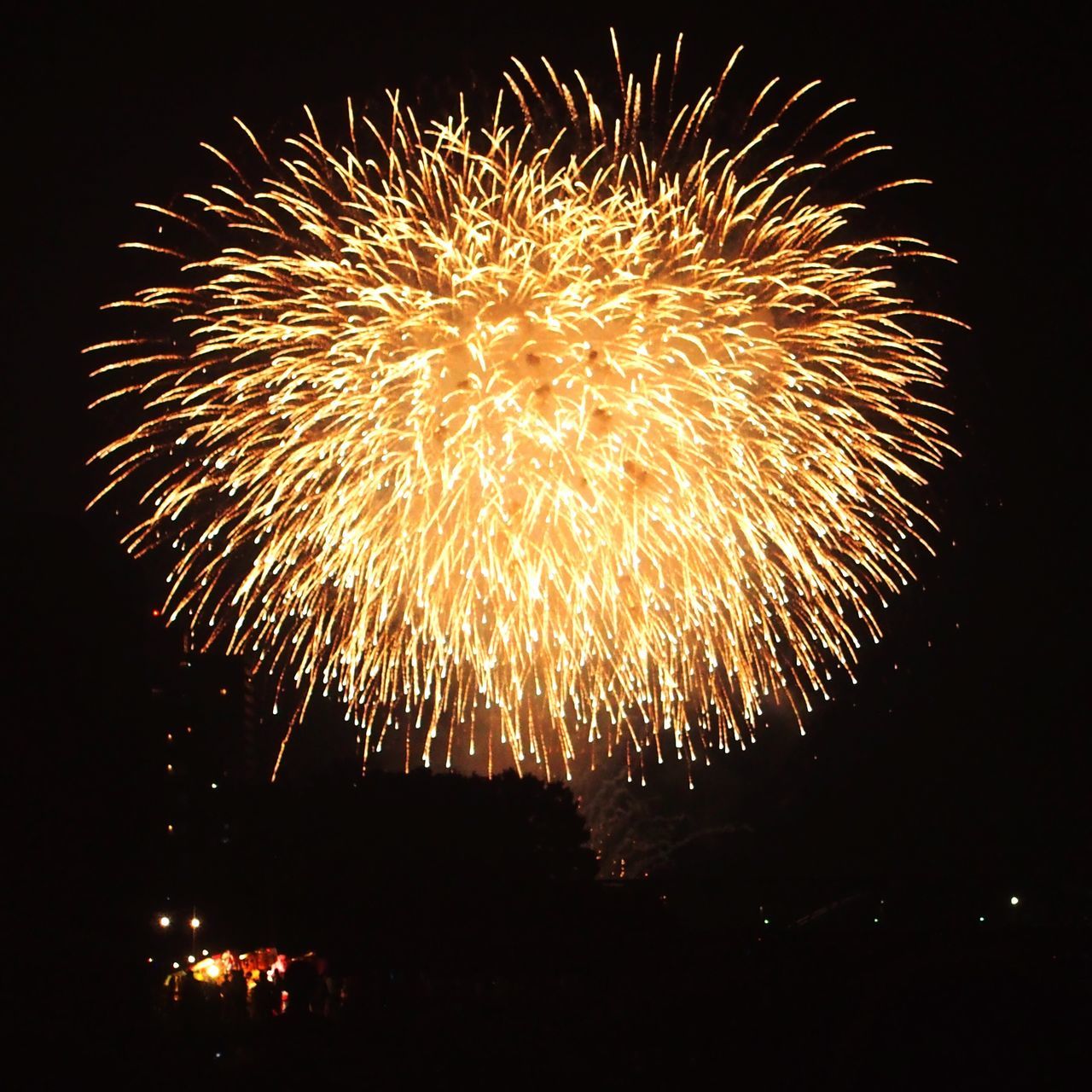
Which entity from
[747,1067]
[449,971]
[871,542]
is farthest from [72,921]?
[871,542]

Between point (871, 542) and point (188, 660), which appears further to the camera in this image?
point (188, 660)

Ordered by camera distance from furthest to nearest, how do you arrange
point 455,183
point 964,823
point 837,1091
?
point 964,823
point 455,183
point 837,1091

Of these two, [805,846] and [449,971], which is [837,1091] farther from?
[805,846]

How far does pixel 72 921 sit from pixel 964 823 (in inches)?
1207

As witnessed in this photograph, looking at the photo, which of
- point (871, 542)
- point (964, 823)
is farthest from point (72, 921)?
point (964, 823)

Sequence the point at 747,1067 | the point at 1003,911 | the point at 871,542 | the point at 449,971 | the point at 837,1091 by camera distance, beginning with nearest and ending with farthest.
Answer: the point at 837,1091 < the point at 747,1067 < the point at 871,542 < the point at 449,971 < the point at 1003,911

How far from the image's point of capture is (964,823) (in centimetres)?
3738

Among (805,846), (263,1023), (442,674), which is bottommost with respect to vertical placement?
(263,1023)

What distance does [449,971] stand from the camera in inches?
708

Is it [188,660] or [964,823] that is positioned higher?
[188,660]

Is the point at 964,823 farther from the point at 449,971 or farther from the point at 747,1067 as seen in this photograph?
the point at 747,1067

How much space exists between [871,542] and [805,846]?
30.2 m

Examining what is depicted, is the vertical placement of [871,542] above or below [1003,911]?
above

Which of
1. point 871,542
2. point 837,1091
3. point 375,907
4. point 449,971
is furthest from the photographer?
point 375,907
